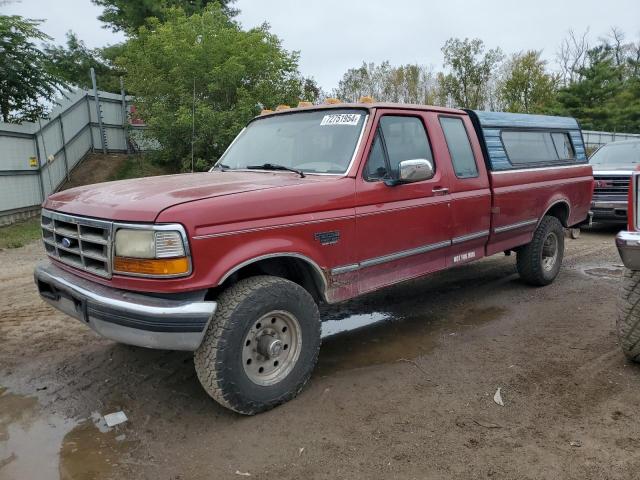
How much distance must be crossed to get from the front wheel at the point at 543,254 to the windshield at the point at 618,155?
5097 mm

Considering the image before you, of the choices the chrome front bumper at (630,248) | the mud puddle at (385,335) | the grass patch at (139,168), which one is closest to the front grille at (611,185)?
the mud puddle at (385,335)

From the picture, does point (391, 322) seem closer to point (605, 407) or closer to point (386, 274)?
point (386, 274)

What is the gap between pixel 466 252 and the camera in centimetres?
499

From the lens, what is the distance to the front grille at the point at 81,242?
10.2ft

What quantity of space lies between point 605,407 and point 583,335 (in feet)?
4.67

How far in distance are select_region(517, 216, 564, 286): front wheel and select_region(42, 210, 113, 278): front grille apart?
4712mm

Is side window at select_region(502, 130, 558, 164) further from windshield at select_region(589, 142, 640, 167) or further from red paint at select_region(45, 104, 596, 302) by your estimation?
windshield at select_region(589, 142, 640, 167)

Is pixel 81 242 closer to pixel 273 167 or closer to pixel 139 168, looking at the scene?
pixel 273 167

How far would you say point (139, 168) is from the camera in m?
14.7

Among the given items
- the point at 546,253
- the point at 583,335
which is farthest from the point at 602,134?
the point at 583,335

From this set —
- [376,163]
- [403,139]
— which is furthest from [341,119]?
[403,139]

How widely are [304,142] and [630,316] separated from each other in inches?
111

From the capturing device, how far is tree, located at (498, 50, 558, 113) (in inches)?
1118

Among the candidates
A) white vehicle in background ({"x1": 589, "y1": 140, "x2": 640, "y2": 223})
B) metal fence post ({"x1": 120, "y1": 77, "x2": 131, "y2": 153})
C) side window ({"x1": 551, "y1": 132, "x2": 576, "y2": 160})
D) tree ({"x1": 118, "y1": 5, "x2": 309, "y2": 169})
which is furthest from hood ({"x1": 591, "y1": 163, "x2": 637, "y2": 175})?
metal fence post ({"x1": 120, "y1": 77, "x2": 131, "y2": 153})
